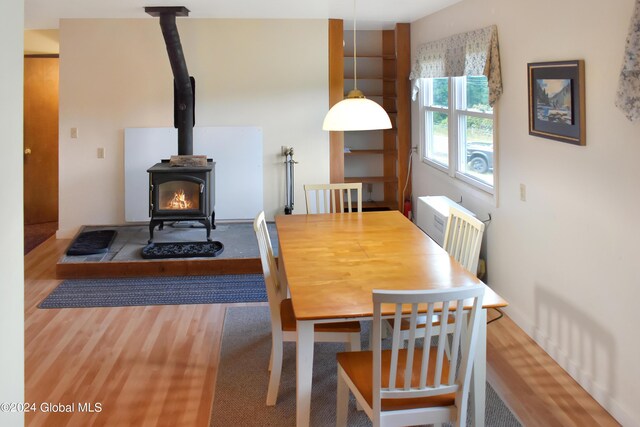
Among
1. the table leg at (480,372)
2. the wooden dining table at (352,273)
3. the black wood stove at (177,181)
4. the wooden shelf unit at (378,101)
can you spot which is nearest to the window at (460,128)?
the wooden shelf unit at (378,101)

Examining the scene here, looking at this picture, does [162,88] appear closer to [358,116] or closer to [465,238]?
[358,116]

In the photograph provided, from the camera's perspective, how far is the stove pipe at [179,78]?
546 centimetres

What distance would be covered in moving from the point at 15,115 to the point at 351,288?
55.6 inches

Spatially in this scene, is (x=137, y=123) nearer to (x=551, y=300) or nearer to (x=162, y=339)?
(x=162, y=339)

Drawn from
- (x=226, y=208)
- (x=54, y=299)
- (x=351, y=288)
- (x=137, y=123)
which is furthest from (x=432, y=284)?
(x=137, y=123)

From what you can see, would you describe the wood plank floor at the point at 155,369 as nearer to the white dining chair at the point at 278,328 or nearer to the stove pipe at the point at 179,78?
the white dining chair at the point at 278,328

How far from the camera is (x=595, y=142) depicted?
9.91 ft

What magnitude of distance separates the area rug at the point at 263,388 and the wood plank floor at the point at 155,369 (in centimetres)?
6

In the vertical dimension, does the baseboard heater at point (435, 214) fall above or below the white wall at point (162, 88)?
below

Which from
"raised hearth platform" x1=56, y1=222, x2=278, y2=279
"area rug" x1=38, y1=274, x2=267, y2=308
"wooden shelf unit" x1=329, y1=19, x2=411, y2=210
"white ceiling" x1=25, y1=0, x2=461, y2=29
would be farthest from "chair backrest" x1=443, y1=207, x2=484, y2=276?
"wooden shelf unit" x1=329, y1=19, x2=411, y2=210

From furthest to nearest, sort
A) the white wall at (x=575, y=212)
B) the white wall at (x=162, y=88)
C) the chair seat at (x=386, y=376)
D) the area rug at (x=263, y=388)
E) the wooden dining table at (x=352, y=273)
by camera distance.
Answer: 1. the white wall at (x=162, y=88)
2. the area rug at (x=263, y=388)
3. the white wall at (x=575, y=212)
4. the wooden dining table at (x=352, y=273)
5. the chair seat at (x=386, y=376)

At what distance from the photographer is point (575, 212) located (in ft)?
10.6

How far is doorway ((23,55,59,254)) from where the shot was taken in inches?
286

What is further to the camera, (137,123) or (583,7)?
(137,123)
